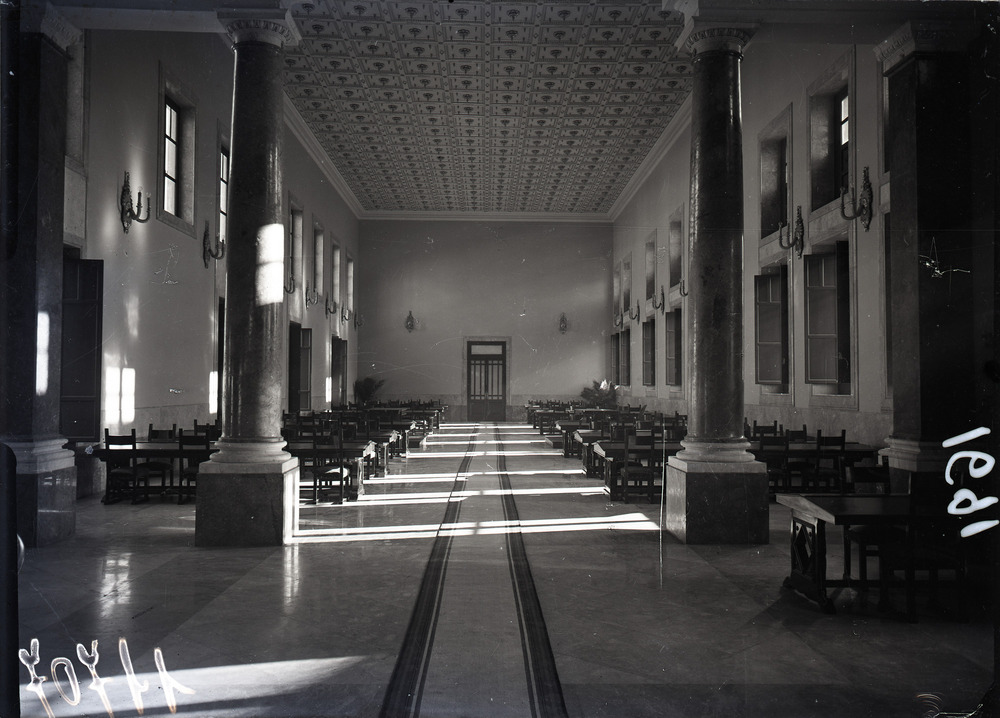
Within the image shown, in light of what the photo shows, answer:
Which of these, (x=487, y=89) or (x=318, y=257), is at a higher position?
(x=487, y=89)

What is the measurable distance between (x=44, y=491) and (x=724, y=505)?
6.09m

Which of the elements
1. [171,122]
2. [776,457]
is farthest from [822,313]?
[171,122]

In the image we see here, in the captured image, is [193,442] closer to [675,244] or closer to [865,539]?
[865,539]

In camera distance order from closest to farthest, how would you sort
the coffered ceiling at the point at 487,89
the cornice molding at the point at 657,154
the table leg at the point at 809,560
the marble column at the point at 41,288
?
1. the table leg at the point at 809,560
2. the marble column at the point at 41,288
3. the coffered ceiling at the point at 487,89
4. the cornice molding at the point at 657,154

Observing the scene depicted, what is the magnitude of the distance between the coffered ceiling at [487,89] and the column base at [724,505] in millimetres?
6769

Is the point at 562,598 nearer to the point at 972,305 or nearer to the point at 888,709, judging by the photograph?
the point at 888,709

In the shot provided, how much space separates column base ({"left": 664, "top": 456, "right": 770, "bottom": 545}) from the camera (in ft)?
22.1

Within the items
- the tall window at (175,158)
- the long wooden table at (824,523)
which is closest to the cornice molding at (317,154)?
the tall window at (175,158)

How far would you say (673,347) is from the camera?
18484 millimetres

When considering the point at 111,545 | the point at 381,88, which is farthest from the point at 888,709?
the point at 381,88

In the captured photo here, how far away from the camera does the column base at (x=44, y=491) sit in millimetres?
6293

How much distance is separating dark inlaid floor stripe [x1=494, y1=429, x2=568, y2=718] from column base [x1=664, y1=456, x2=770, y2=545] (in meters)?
1.61

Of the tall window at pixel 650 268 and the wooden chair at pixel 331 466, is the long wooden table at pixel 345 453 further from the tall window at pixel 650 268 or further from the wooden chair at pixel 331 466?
the tall window at pixel 650 268

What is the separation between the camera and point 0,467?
2.55 meters
